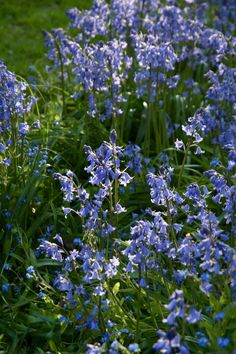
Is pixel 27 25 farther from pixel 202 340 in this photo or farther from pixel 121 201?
pixel 202 340

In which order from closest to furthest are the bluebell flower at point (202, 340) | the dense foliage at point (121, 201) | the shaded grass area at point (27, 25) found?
the bluebell flower at point (202, 340) < the dense foliage at point (121, 201) < the shaded grass area at point (27, 25)

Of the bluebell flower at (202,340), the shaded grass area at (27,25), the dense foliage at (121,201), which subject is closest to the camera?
the bluebell flower at (202,340)

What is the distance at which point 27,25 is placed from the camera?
364 inches

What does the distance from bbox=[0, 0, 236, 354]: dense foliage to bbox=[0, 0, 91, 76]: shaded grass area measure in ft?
3.05

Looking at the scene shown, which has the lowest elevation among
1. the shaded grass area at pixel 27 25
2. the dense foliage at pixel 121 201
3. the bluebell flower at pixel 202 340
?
the bluebell flower at pixel 202 340

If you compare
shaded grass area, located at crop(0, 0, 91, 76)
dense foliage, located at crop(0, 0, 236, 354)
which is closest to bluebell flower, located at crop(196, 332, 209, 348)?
dense foliage, located at crop(0, 0, 236, 354)

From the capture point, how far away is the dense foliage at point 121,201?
3.35 m

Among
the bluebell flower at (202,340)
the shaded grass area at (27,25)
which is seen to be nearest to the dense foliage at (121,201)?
the bluebell flower at (202,340)

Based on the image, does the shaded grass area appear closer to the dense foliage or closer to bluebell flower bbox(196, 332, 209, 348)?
the dense foliage

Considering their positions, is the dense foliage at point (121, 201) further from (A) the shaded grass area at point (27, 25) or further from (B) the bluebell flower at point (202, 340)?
(A) the shaded grass area at point (27, 25)

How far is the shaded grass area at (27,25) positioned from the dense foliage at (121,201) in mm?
928

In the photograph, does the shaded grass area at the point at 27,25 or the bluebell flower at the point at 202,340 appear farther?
the shaded grass area at the point at 27,25

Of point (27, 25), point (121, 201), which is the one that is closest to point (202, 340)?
point (121, 201)

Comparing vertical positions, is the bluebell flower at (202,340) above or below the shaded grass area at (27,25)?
below
